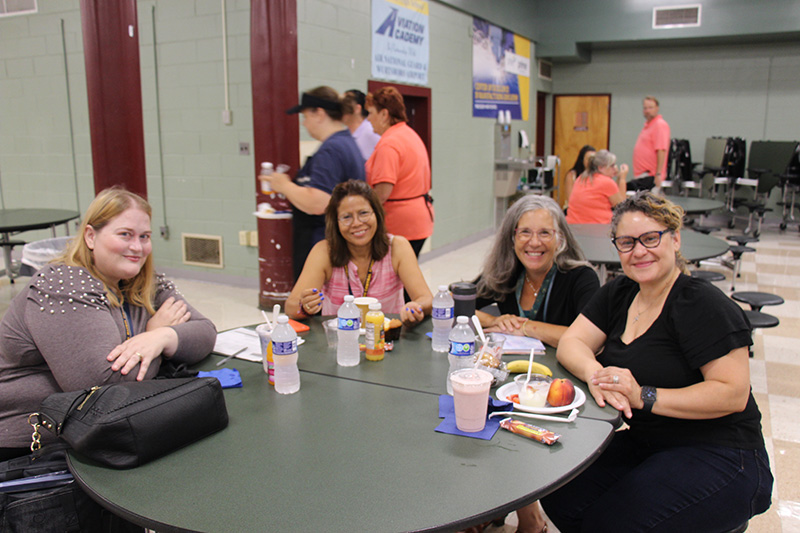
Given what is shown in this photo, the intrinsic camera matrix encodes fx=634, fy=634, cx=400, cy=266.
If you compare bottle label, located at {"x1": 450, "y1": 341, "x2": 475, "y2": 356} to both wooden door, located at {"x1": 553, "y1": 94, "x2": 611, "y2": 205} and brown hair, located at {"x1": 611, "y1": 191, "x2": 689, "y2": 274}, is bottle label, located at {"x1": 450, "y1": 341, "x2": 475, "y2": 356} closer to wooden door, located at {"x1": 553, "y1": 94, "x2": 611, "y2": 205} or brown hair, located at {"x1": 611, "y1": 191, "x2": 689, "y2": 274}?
brown hair, located at {"x1": 611, "y1": 191, "x2": 689, "y2": 274}

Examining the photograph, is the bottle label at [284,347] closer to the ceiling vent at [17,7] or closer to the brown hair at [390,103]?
the brown hair at [390,103]

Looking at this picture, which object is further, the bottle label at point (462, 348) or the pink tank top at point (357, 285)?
the pink tank top at point (357, 285)

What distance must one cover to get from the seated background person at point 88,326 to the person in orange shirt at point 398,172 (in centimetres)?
211

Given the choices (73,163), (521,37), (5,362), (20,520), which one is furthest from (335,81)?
(521,37)

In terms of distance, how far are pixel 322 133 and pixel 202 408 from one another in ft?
7.93

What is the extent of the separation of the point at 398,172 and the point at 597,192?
2114mm

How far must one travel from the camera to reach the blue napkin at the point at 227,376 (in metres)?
1.87

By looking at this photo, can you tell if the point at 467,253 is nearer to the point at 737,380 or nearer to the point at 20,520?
the point at 737,380

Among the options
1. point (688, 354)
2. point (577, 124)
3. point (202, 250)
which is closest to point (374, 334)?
point (688, 354)

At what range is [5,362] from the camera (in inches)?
67.6

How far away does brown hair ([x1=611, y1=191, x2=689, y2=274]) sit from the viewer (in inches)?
74.2

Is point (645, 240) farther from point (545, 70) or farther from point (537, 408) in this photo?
point (545, 70)

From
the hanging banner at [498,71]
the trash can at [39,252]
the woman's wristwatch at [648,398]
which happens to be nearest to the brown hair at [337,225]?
the woman's wristwatch at [648,398]

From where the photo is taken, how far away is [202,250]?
607cm
